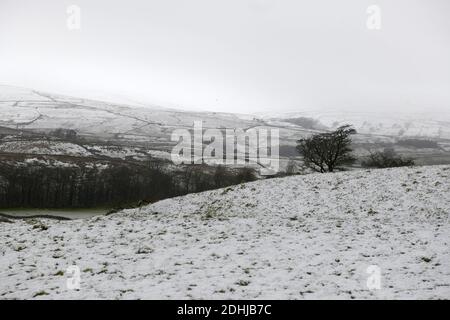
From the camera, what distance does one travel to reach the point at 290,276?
14.1 m

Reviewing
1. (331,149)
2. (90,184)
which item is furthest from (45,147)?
(331,149)

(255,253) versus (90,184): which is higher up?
(255,253)

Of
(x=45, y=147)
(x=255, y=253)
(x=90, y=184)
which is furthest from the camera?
(x=45, y=147)

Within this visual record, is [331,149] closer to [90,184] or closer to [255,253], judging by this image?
[255,253]

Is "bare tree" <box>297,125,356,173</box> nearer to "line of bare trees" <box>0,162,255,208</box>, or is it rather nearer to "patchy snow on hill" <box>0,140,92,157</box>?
"line of bare trees" <box>0,162,255,208</box>

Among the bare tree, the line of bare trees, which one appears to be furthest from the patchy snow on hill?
the bare tree

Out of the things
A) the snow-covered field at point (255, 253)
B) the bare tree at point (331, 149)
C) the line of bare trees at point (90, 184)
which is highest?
the bare tree at point (331, 149)

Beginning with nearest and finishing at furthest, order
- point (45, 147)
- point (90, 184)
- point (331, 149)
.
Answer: point (331, 149), point (90, 184), point (45, 147)

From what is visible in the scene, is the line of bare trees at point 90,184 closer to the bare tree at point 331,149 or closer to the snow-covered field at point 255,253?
the bare tree at point 331,149

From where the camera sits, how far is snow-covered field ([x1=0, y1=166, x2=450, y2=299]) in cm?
1309

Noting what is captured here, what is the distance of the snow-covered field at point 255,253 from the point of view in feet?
43.0

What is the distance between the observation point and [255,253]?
17062mm

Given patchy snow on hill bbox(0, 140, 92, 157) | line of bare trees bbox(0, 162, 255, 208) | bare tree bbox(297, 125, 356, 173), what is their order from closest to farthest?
1. bare tree bbox(297, 125, 356, 173)
2. line of bare trees bbox(0, 162, 255, 208)
3. patchy snow on hill bbox(0, 140, 92, 157)

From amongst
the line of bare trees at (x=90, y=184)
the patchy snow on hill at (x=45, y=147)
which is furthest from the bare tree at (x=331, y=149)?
the patchy snow on hill at (x=45, y=147)
